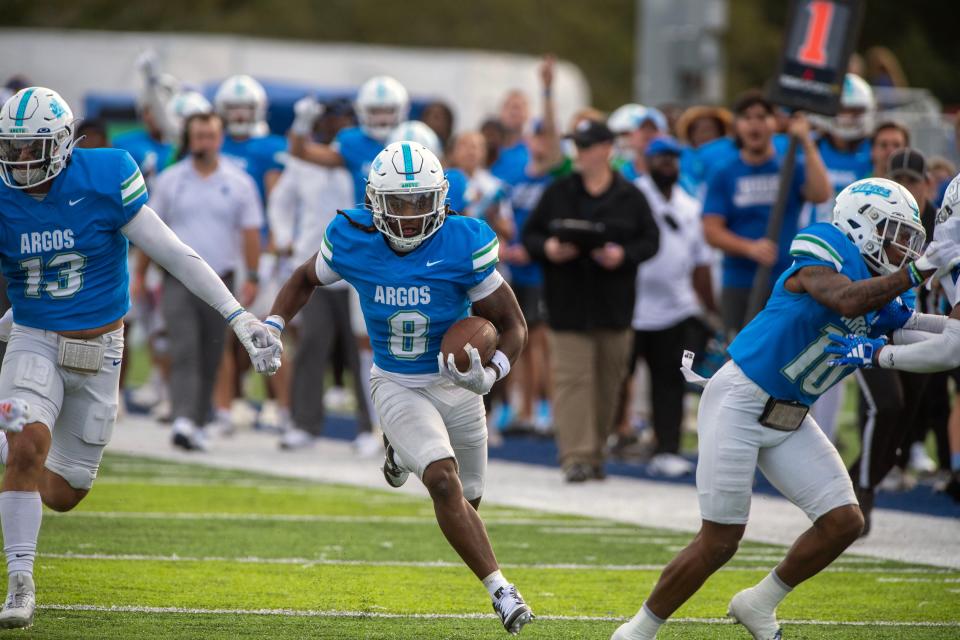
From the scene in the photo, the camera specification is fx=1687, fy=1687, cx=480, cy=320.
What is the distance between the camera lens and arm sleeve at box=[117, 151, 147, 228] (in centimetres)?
631

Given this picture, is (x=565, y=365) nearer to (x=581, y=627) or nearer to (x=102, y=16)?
(x=581, y=627)

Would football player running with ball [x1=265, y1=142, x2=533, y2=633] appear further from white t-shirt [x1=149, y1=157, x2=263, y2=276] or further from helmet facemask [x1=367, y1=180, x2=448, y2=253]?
white t-shirt [x1=149, y1=157, x2=263, y2=276]

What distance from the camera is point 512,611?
5.62 meters

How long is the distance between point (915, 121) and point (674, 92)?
9.86 feet

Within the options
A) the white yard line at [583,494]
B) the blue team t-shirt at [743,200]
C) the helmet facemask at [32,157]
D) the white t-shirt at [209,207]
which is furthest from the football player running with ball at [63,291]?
the white t-shirt at [209,207]

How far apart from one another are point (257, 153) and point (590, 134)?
3.42 meters

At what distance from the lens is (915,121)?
13.6 meters

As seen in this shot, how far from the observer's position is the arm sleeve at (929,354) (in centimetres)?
561

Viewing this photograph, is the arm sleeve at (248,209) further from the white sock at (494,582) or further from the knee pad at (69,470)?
the white sock at (494,582)

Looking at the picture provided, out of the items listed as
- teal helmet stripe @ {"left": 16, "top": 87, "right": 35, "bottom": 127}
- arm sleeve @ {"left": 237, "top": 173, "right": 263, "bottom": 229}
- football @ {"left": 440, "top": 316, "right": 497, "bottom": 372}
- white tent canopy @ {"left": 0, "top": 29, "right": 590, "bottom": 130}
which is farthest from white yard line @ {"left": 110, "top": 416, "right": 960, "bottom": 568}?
white tent canopy @ {"left": 0, "top": 29, "right": 590, "bottom": 130}

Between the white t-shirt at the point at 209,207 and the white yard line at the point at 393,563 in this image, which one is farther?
the white t-shirt at the point at 209,207

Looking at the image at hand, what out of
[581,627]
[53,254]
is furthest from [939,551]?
[53,254]

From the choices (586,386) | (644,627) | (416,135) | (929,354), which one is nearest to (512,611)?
(644,627)

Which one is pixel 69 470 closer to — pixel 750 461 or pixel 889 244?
pixel 750 461
